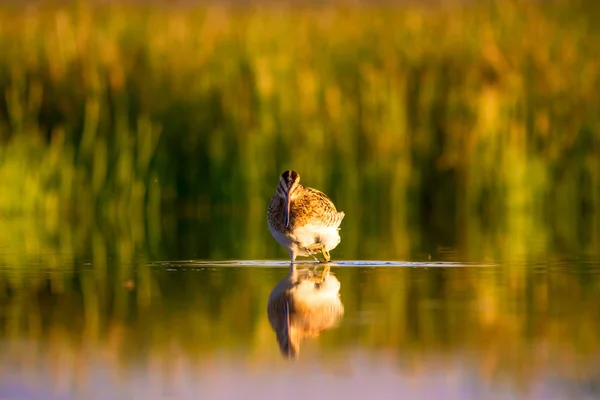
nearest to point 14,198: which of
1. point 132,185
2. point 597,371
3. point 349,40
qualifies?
point 132,185

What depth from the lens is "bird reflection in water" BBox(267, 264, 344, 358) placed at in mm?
7126

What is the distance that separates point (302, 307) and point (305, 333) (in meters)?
1.03

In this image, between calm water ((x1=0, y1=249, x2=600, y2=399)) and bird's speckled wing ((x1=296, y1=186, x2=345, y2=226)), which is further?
bird's speckled wing ((x1=296, y1=186, x2=345, y2=226))

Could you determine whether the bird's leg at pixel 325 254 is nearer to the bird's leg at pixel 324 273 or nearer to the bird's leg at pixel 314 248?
the bird's leg at pixel 314 248

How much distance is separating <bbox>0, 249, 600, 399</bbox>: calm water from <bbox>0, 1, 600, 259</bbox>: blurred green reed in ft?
18.6

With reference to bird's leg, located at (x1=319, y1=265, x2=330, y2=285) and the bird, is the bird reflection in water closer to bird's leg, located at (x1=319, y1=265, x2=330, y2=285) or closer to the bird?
bird's leg, located at (x1=319, y1=265, x2=330, y2=285)

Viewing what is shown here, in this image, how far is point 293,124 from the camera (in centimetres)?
1698

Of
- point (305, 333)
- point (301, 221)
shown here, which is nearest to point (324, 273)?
point (301, 221)

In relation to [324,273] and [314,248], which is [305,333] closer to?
[324,273]

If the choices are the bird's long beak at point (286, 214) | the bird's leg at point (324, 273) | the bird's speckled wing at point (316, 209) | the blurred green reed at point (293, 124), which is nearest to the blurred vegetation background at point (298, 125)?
the blurred green reed at point (293, 124)

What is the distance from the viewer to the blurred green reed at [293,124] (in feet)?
52.9

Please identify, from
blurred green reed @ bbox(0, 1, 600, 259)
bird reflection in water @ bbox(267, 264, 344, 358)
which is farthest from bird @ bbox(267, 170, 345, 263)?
blurred green reed @ bbox(0, 1, 600, 259)

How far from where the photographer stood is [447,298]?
857 centimetres

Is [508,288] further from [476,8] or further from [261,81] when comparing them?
[476,8]
